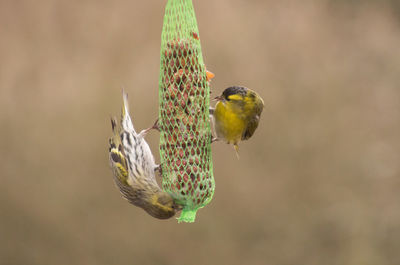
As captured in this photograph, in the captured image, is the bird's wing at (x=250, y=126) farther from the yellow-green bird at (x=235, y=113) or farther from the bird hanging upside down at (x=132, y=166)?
the bird hanging upside down at (x=132, y=166)

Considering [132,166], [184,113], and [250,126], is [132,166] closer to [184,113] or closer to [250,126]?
[184,113]

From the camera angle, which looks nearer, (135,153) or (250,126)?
(250,126)

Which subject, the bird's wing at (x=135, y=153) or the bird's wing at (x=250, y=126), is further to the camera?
the bird's wing at (x=135, y=153)

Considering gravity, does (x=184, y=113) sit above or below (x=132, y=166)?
above

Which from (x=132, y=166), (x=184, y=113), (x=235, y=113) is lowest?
(x=132, y=166)

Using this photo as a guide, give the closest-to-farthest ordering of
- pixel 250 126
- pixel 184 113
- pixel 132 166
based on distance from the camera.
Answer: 1. pixel 184 113
2. pixel 250 126
3. pixel 132 166

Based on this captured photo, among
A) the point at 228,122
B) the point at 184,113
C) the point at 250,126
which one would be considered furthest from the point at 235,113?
the point at 184,113

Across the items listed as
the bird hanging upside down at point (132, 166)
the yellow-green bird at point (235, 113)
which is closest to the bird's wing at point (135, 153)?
the bird hanging upside down at point (132, 166)
